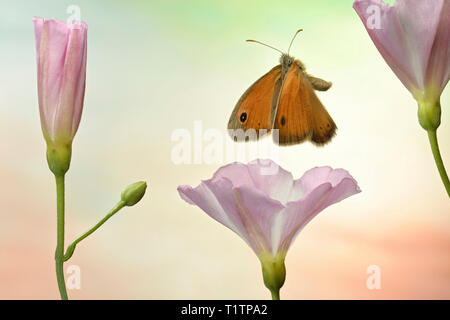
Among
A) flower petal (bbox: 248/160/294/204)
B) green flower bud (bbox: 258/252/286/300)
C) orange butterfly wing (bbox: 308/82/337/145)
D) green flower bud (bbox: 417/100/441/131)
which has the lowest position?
green flower bud (bbox: 258/252/286/300)

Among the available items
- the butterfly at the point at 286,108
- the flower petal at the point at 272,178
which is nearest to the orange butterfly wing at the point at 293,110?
the butterfly at the point at 286,108

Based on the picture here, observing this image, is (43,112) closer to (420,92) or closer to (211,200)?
(211,200)

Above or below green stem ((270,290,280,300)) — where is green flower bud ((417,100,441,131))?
above

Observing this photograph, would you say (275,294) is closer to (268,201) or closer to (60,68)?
(268,201)

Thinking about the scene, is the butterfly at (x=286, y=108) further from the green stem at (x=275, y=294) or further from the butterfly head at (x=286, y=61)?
the green stem at (x=275, y=294)

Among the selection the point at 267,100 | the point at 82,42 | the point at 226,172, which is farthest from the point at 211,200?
the point at 267,100

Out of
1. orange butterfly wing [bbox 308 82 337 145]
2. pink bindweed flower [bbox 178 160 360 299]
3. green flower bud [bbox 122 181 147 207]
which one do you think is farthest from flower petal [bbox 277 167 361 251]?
orange butterfly wing [bbox 308 82 337 145]

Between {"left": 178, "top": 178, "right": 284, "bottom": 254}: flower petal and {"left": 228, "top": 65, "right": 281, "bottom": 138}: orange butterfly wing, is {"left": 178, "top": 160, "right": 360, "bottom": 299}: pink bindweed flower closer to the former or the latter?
{"left": 178, "top": 178, "right": 284, "bottom": 254}: flower petal
